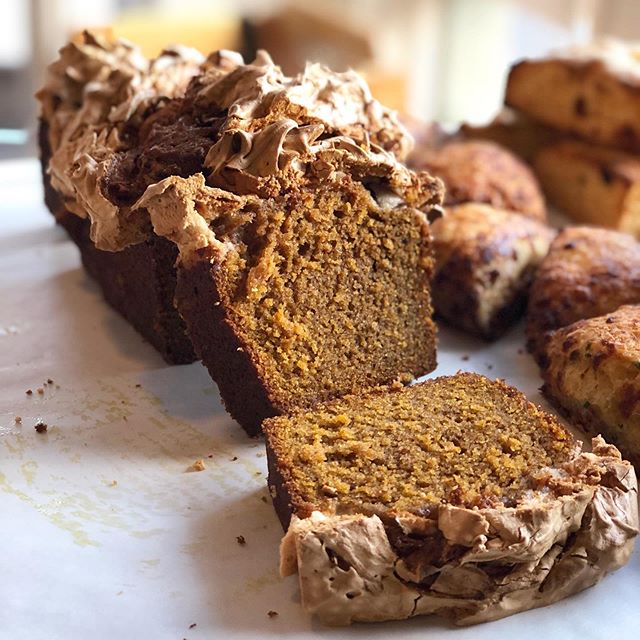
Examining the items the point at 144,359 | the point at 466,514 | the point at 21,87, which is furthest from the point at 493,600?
the point at 21,87

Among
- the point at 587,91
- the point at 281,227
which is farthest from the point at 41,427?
the point at 587,91

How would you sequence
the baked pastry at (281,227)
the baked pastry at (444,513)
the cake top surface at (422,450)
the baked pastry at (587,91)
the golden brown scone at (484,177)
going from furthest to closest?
1. the baked pastry at (587,91)
2. the golden brown scone at (484,177)
3. the baked pastry at (281,227)
4. the cake top surface at (422,450)
5. the baked pastry at (444,513)

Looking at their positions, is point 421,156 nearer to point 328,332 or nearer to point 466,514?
point 328,332

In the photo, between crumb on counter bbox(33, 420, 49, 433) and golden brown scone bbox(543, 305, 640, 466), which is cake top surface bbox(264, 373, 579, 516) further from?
crumb on counter bbox(33, 420, 49, 433)

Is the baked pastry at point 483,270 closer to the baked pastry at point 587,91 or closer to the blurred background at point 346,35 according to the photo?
the baked pastry at point 587,91

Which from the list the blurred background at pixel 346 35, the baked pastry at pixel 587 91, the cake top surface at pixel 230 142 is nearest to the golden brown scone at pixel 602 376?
the cake top surface at pixel 230 142

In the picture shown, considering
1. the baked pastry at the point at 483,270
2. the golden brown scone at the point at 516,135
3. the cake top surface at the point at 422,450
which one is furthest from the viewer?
the golden brown scone at the point at 516,135

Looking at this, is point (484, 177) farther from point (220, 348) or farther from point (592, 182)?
point (220, 348)
